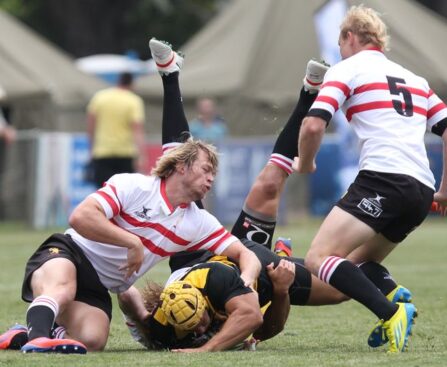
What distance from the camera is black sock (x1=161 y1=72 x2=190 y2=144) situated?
7.73 metres

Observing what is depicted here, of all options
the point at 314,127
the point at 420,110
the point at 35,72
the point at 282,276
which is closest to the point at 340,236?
the point at 282,276

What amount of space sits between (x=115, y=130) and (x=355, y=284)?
8.46 meters

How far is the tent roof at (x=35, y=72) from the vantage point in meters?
19.0

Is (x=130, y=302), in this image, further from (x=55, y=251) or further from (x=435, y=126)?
(x=435, y=126)

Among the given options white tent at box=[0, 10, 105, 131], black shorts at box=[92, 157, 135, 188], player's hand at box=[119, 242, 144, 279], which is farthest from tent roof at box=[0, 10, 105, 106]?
player's hand at box=[119, 242, 144, 279]

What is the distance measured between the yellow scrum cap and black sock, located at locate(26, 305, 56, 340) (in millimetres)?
557

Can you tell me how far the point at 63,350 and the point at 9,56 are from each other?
13.8m

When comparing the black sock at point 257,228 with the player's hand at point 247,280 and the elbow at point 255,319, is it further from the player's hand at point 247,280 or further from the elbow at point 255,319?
the elbow at point 255,319

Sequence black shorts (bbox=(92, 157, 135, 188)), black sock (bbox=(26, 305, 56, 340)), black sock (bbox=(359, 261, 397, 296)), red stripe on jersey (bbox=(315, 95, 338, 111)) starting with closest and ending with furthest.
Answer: black sock (bbox=(26, 305, 56, 340)) < red stripe on jersey (bbox=(315, 95, 338, 111)) < black sock (bbox=(359, 261, 397, 296)) < black shorts (bbox=(92, 157, 135, 188))

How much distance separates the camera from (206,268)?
6227mm

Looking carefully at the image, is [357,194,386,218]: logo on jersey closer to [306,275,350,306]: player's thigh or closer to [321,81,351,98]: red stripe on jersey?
[321,81,351,98]: red stripe on jersey

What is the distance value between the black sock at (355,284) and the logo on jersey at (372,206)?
0.27 metres

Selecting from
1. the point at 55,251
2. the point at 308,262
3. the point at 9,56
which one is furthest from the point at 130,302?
the point at 9,56

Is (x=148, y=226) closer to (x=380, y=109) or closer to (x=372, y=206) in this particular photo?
(x=372, y=206)
